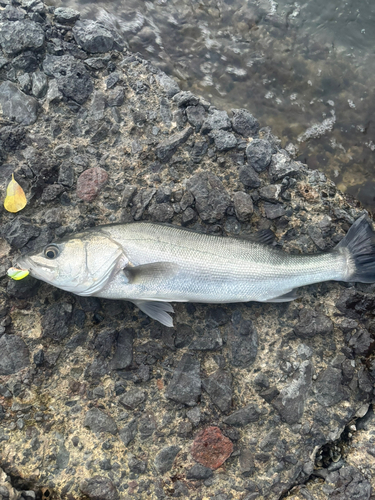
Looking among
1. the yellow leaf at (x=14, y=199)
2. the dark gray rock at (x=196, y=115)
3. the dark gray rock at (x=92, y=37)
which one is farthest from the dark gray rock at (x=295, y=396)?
the dark gray rock at (x=92, y=37)

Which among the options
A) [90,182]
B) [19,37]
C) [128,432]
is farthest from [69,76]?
[128,432]

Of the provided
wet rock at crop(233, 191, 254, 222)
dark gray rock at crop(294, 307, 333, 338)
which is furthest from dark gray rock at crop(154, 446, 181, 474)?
wet rock at crop(233, 191, 254, 222)

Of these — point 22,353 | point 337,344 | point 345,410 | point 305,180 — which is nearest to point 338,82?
point 305,180

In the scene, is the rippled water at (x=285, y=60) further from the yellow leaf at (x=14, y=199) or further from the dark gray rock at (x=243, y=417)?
the dark gray rock at (x=243, y=417)

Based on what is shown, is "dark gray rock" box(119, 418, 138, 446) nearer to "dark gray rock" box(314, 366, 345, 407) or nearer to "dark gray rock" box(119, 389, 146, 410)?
"dark gray rock" box(119, 389, 146, 410)

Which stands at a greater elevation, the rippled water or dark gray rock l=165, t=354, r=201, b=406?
the rippled water

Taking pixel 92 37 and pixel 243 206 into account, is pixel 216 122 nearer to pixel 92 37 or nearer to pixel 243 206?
pixel 243 206
